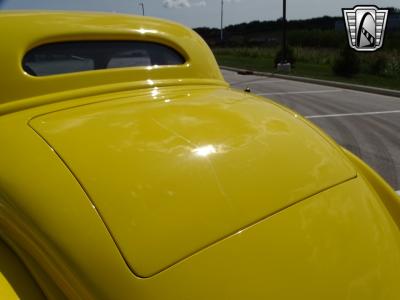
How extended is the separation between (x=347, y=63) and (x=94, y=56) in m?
20.5

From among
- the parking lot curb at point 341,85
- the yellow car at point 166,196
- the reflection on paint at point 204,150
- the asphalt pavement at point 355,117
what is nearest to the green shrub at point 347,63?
the parking lot curb at point 341,85

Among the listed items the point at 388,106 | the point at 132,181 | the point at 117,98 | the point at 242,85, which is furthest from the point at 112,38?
the point at 242,85

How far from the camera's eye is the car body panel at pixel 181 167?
4.21 ft

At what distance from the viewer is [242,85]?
1788cm

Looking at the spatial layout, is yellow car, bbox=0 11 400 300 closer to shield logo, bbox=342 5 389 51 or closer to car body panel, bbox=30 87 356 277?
car body panel, bbox=30 87 356 277

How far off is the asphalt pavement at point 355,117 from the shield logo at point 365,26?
20.4 feet

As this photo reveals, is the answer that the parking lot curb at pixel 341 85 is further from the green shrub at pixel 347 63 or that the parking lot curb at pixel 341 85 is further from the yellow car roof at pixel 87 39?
the yellow car roof at pixel 87 39

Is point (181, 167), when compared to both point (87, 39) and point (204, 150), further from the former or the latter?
point (87, 39)

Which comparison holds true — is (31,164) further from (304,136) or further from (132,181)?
(304,136)

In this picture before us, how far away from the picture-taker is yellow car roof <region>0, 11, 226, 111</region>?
1814 mm

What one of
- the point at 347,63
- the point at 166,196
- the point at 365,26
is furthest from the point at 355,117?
the point at 365,26

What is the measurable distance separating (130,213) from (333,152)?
0.95 metres

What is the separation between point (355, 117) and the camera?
10258 mm

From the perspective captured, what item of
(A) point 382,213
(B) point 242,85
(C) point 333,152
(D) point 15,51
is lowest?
(B) point 242,85
